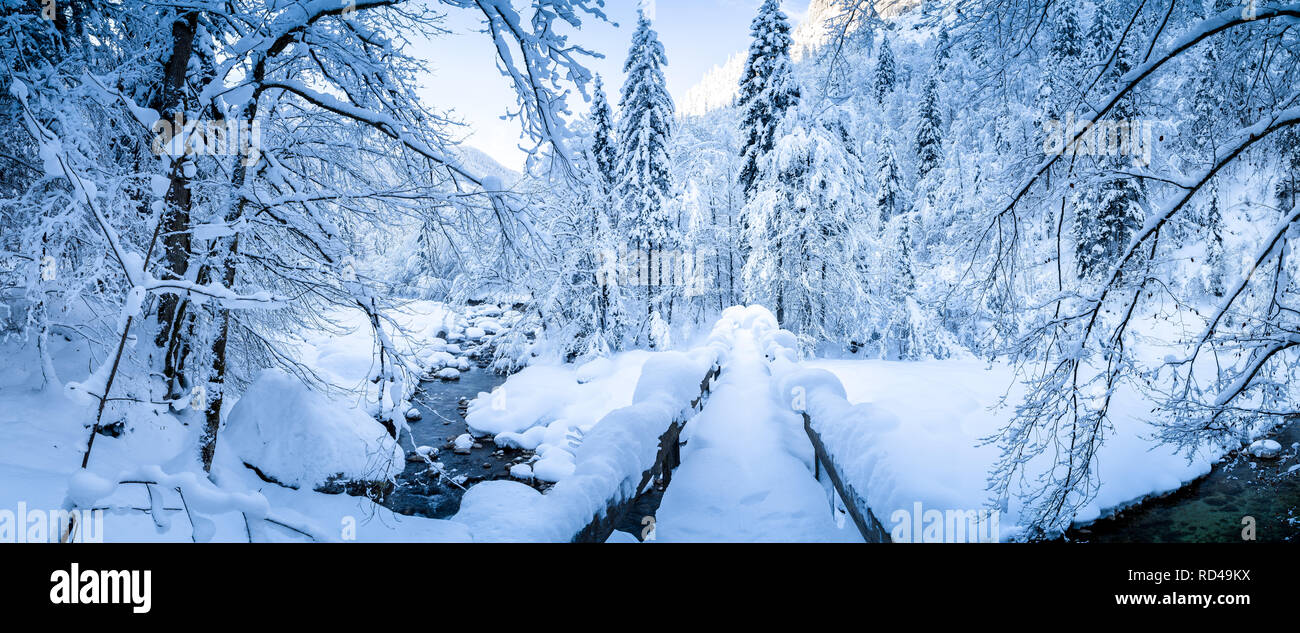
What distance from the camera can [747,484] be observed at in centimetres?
518

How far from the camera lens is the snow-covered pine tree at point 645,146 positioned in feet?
56.2

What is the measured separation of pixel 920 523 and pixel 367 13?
6.46 m

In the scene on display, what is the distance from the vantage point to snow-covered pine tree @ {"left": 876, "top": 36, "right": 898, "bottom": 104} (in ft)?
15.2

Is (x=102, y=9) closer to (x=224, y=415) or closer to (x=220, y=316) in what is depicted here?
(x=220, y=316)

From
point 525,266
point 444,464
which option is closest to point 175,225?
point 525,266

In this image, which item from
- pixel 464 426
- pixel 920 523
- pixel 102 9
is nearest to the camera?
pixel 920 523

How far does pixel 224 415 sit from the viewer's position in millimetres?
6301

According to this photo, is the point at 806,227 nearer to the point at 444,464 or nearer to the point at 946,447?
the point at 946,447

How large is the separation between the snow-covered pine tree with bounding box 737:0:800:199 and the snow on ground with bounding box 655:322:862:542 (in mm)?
13219

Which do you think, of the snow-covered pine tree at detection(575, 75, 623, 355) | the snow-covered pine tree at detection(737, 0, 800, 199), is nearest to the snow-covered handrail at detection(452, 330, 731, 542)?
the snow-covered pine tree at detection(575, 75, 623, 355)

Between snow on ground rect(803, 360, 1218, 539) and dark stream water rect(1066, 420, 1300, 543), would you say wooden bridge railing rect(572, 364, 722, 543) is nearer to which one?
snow on ground rect(803, 360, 1218, 539)
